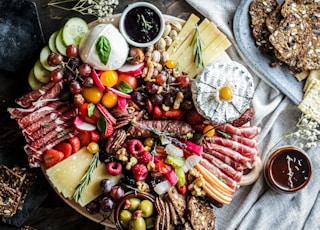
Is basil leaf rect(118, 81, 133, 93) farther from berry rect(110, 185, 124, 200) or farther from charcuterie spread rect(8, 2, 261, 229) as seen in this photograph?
berry rect(110, 185, 124, 200)

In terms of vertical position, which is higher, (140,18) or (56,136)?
(140,18)

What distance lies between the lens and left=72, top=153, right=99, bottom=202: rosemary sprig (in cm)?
324

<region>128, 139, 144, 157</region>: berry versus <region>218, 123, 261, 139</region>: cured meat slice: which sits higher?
<region>218, 123, 261, 139</region>: cured meat slice

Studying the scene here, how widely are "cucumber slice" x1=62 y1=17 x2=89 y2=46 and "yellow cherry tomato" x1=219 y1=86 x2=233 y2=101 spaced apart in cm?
75

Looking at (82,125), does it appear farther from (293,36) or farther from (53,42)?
(293,36)

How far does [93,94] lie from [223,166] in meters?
0.76

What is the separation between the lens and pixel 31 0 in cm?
362

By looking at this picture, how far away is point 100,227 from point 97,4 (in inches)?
47.5

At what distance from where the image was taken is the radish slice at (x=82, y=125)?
10.6 feet

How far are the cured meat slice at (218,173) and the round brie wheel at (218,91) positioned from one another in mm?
263

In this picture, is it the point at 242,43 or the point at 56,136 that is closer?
the point at 56,136

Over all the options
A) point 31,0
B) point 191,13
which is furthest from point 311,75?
point 31,0

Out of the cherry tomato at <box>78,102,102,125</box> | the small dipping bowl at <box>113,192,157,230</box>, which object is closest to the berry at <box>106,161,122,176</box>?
the small dipping bowl at <box>113,192,157,230</box>

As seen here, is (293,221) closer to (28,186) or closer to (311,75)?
(311,75)
